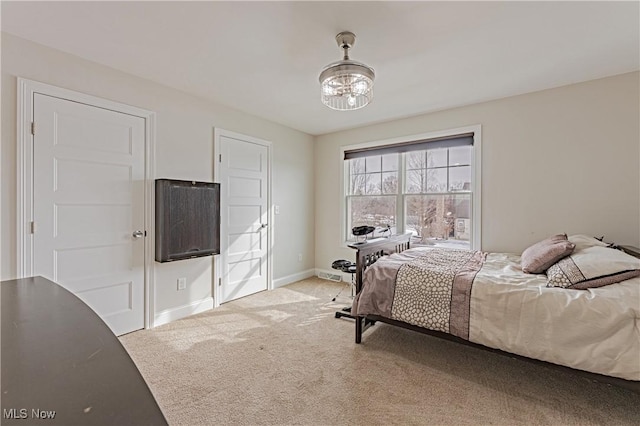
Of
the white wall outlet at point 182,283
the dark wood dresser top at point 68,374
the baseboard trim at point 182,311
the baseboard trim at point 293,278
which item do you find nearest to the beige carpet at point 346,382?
the baseboard trim at point 182,311

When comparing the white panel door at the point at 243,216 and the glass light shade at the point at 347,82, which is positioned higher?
the glass light shade at the point at 347,82

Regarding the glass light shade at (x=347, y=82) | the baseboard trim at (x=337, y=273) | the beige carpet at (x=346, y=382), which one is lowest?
the beige carpet at (x=346, y=382)

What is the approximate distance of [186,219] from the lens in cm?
313

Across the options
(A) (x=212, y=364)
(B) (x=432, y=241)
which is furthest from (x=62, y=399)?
(B) (x=432, y=241)

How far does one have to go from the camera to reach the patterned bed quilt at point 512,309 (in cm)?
164

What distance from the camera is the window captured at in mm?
3740

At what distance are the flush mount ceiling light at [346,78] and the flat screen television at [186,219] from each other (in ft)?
5.73

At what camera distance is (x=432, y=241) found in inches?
156

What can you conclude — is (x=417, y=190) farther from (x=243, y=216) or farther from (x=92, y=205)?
(x=92, y=205)

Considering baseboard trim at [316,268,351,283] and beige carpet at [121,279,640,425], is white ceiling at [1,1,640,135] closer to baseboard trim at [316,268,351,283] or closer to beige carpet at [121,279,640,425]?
beige carpet at [121,279,640,425]

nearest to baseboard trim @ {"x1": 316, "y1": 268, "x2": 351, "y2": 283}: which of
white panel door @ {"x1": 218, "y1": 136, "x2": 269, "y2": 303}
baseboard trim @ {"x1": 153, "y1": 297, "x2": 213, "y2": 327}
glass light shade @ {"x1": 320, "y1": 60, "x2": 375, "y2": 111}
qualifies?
white panel door @ {"x1": 218, "y1": 136, "x2": 269, "y2": 303}

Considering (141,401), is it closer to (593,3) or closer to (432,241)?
(593,3)

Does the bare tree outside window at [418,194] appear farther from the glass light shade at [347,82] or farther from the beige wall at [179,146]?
the glass light shade at [347,82]

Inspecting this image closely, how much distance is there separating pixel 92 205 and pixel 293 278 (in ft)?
9.37
